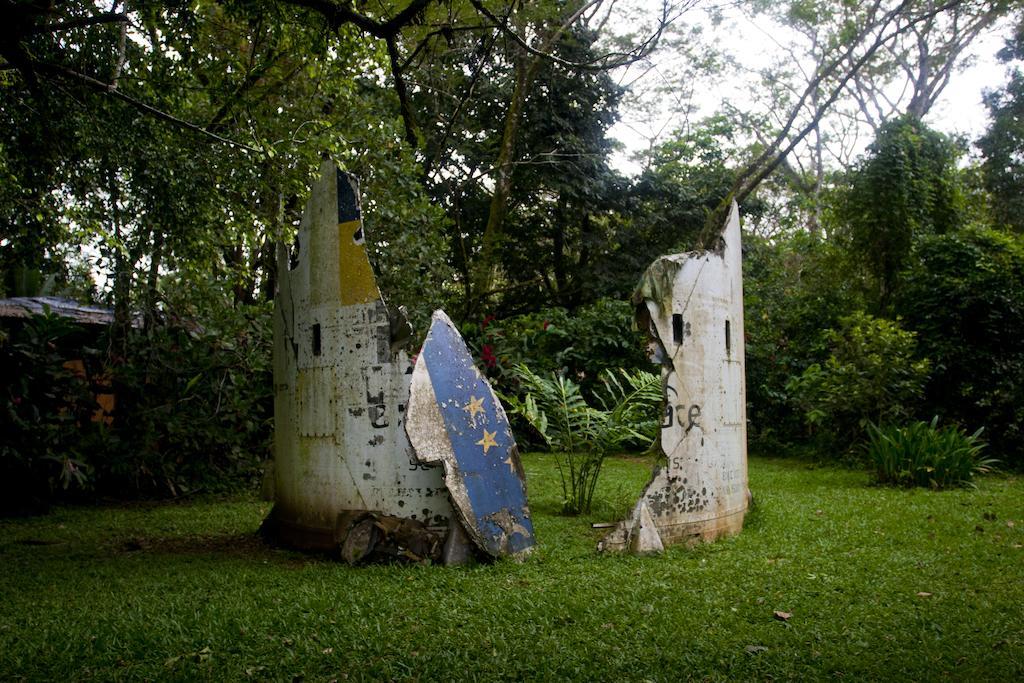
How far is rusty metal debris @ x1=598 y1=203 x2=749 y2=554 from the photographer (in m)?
5.25

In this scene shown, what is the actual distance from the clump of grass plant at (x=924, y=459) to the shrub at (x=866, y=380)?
1431mm

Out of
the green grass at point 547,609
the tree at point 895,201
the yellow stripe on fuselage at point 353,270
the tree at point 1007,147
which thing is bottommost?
the green grass at point 547,609

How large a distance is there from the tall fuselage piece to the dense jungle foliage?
4.39ft

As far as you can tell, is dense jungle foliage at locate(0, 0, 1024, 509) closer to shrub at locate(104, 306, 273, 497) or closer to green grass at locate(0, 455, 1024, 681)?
shrub at locate(104, 306, 273, 497)

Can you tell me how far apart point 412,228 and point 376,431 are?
5997mm

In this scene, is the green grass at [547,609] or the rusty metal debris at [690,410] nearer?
the green grass at [547,609]

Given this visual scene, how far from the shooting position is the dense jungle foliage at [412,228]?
640cm

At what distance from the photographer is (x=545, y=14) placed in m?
12.1

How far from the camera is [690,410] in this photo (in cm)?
537

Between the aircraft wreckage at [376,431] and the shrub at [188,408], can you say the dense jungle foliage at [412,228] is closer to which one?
the shrub at [188,408]

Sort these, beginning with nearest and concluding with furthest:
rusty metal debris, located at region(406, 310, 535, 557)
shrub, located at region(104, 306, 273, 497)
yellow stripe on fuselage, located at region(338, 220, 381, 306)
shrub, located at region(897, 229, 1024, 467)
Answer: rusty metal debris, located at region(406, 310, 535, 557), yellow stripe on fuselage, located at region(338, 220, 381, 306), shrub, located at region(104, 306, 273, 497), shrub, located at region(897, 229, 1024, 467)

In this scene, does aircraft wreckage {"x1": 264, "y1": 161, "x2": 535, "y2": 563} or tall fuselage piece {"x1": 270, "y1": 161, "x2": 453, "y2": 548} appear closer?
aircraft wreckage {"x1": 264, "y1": 161, "x2": 535, "y2": 563}

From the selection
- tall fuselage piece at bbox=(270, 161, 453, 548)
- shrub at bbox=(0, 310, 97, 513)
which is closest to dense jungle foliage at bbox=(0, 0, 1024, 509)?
shrub at bbox=(0, 310, 97, 513)

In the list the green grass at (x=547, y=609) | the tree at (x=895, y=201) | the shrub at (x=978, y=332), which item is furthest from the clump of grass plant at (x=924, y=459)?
the tree at (x=895, y=201)
